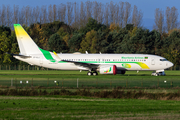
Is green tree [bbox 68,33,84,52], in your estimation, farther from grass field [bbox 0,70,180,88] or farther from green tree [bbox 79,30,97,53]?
grass field [bbox 0,70,180,88]

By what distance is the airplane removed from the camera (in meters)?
56.0

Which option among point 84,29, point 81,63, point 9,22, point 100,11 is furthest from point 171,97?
point 9,22

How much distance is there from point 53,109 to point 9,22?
147 meters

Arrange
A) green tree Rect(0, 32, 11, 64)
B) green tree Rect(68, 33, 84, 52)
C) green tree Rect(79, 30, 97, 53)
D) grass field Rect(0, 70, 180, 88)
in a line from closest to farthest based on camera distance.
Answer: grass field Rect(0, 70, 180, 88) → green tree Rect(0, 32, 11, 64) → green tree Rect(79, 30, 97, 53) → green tree Rect(68, 33, 84, 52)

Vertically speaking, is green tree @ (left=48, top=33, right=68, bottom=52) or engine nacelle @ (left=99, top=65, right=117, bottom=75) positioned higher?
green tree @ (left=48, top=33, right=68, bottom=52)

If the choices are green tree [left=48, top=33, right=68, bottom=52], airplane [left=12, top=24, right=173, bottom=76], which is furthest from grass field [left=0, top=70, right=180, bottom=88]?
green tree [left=48, top=33, right=68, bottom=52]

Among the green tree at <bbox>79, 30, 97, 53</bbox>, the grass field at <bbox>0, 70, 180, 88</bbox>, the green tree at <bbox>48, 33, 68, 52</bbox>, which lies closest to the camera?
the grass field at <bbox>0, 70, 180, 88</bbox>

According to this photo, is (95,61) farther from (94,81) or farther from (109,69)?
(94,81)

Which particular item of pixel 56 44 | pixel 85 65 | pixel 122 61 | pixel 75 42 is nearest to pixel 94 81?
pixel 85 65

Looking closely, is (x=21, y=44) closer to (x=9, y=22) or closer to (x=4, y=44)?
(x=4, y=44)

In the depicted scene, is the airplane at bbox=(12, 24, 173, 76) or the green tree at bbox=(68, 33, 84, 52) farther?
the green tree at bbox=(68, 33, 84, 52)

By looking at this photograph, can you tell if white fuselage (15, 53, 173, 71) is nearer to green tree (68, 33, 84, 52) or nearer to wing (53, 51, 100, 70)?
wing (53, 51, 100, 70)

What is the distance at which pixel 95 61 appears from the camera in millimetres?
57094

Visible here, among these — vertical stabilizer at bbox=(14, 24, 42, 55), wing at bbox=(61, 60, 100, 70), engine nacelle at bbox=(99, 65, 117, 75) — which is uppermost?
→ vertical stabilizer at bbox=(14, 24, 42, 55)
